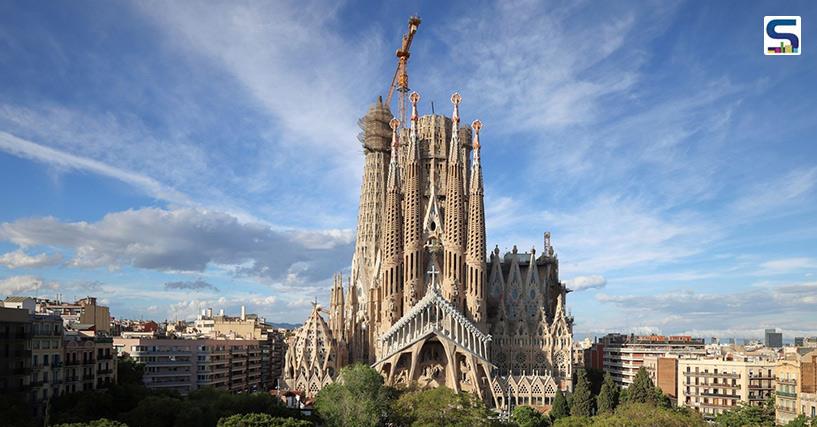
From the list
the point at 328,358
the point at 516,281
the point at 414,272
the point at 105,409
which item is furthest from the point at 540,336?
the point at 105,409

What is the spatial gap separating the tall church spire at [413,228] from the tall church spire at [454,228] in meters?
2.81

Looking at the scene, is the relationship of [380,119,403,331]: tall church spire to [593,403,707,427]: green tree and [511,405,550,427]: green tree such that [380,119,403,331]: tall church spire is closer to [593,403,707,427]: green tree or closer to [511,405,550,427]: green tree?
[511,405,550,427]: green tree

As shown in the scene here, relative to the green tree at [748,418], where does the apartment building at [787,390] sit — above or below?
above

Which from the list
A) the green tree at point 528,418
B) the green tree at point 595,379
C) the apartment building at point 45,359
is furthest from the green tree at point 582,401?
the apartment building at point 45,359

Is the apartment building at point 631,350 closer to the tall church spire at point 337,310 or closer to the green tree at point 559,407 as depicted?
the green tree at point 559,407

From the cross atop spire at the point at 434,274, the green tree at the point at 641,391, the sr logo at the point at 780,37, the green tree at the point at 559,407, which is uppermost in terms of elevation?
the sr logo at the point at 780,37

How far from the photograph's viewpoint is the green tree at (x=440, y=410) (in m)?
43.7

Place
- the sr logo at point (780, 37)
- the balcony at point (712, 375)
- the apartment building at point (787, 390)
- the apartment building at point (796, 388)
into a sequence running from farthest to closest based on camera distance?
1. the balcony at point (712, 375)
2. the apartment building at point (787, 390)
3. the apartment building at point (796, 388)
4. the sr logo at point (780, 37)

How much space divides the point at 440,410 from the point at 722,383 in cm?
4186

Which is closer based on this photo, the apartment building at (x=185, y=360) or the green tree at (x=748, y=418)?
the green tree at (x=748, y=418)

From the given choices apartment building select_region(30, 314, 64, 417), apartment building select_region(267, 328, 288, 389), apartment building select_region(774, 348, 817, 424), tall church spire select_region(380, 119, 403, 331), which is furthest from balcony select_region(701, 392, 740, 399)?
apartment building select_region(30, 314, 64, 417)

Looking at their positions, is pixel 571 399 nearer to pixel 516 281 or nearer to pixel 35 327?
pixel 516 281

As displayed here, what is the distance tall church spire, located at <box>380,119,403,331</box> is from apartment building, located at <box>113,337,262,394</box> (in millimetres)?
19342

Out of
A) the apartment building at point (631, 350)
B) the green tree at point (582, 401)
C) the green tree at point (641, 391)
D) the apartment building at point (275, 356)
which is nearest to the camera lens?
the green tree at point (641, 391)
